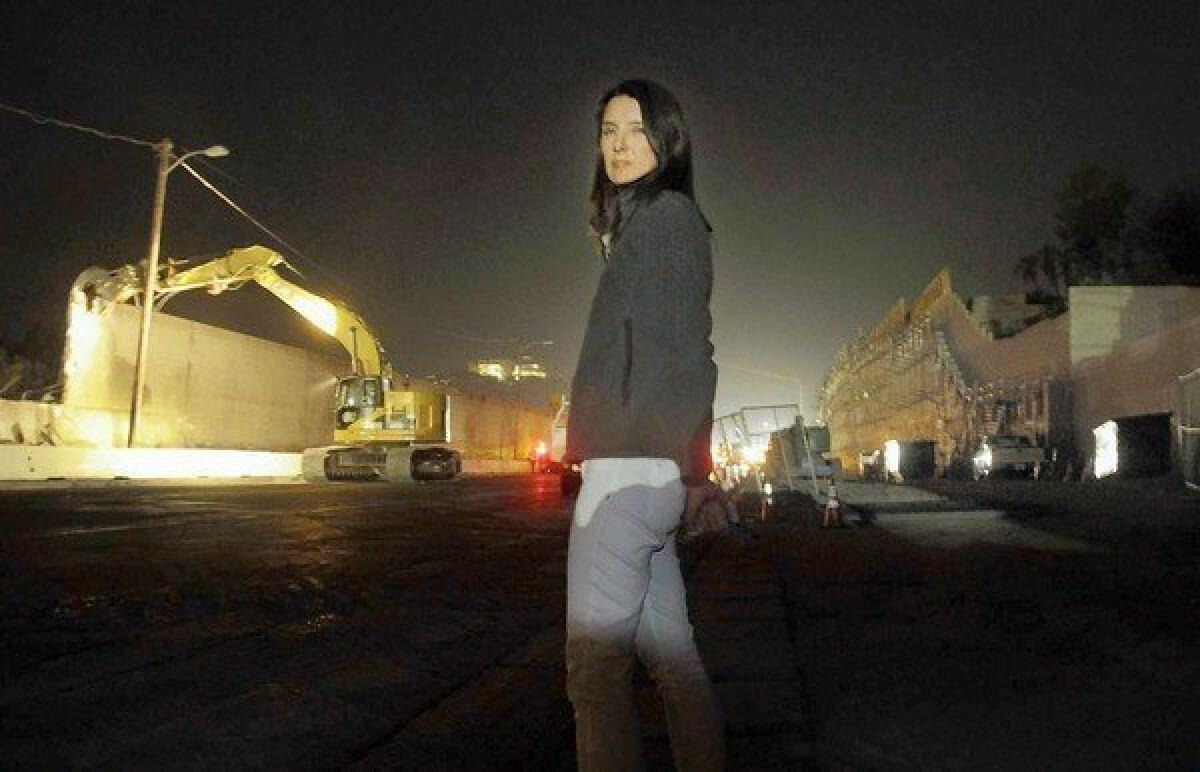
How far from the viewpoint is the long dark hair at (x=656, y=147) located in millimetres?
2381

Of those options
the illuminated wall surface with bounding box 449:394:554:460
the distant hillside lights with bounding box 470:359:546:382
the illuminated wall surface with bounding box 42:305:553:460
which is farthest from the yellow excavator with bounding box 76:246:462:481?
the distant hillside lights with bounding box 470:359:546:382

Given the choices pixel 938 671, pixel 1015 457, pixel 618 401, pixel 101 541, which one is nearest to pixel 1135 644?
pixel 938 671

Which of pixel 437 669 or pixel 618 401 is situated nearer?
pixel 618 401

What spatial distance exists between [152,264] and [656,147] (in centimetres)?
2602

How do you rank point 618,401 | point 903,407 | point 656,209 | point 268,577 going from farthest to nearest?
point 903,407 < point 268,577 < point 656,209 < point 618,401

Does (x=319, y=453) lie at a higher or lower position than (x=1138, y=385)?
lower

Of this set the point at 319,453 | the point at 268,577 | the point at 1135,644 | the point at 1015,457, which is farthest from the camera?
the point at 1015,457

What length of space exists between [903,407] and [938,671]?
54.2 m

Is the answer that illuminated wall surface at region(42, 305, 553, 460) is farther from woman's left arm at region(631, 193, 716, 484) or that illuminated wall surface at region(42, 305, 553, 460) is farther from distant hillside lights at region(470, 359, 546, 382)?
distant hillside lights at region(470, 359, 546, 382)

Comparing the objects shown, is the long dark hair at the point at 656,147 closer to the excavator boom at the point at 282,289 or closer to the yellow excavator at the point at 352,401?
the yellow excavator at the point at 352,401

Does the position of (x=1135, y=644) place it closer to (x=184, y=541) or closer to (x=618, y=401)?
(x=618, y=401)

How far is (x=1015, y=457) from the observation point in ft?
100

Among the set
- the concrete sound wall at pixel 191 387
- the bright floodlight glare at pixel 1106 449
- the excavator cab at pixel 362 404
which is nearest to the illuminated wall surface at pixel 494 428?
the concrete sound wall at pixel 191 387

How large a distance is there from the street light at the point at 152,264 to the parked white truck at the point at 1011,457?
2427 centimetres
